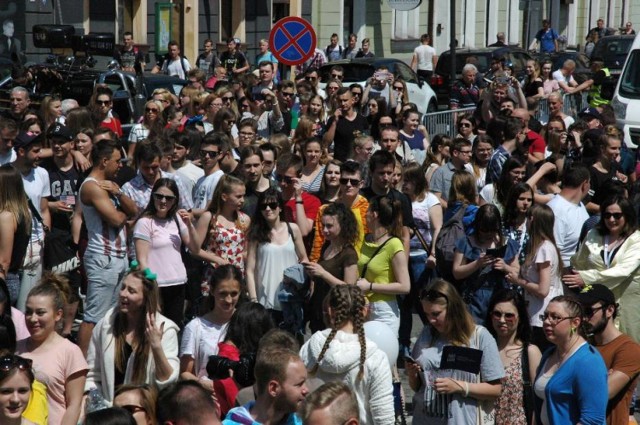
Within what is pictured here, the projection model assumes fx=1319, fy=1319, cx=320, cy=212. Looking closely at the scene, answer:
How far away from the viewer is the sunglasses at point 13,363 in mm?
5891

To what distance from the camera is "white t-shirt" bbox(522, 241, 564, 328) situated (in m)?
8.74

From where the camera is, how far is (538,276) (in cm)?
878

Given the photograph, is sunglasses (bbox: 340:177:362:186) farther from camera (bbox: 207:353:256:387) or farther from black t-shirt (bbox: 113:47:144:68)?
black t-shirt (bbox: 113:47:144:68)

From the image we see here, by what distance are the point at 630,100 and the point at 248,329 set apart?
43.1 feet

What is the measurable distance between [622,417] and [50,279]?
3284mm

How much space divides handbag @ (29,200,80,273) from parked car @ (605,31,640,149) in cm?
973

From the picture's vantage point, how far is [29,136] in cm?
1155

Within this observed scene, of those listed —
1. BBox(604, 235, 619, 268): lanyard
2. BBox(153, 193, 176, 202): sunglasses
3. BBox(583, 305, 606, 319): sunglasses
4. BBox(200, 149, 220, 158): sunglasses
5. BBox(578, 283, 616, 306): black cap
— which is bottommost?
BBox(604, 235, 619, 268): lanyard

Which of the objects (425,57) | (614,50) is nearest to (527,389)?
(614,50)

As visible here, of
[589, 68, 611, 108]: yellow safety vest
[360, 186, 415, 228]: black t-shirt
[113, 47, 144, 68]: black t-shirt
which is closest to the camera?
[360, 186, 415, 228]: black t-shirt

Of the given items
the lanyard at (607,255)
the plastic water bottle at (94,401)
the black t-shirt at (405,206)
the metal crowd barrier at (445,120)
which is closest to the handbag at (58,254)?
the black t-shirt at (405,206)

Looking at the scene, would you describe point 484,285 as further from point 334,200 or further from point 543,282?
point 334,200

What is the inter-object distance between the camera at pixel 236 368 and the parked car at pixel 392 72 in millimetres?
18656

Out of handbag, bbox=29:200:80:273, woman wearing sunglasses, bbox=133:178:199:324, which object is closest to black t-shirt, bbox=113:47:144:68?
handbag, bbox=29:200:80:273
